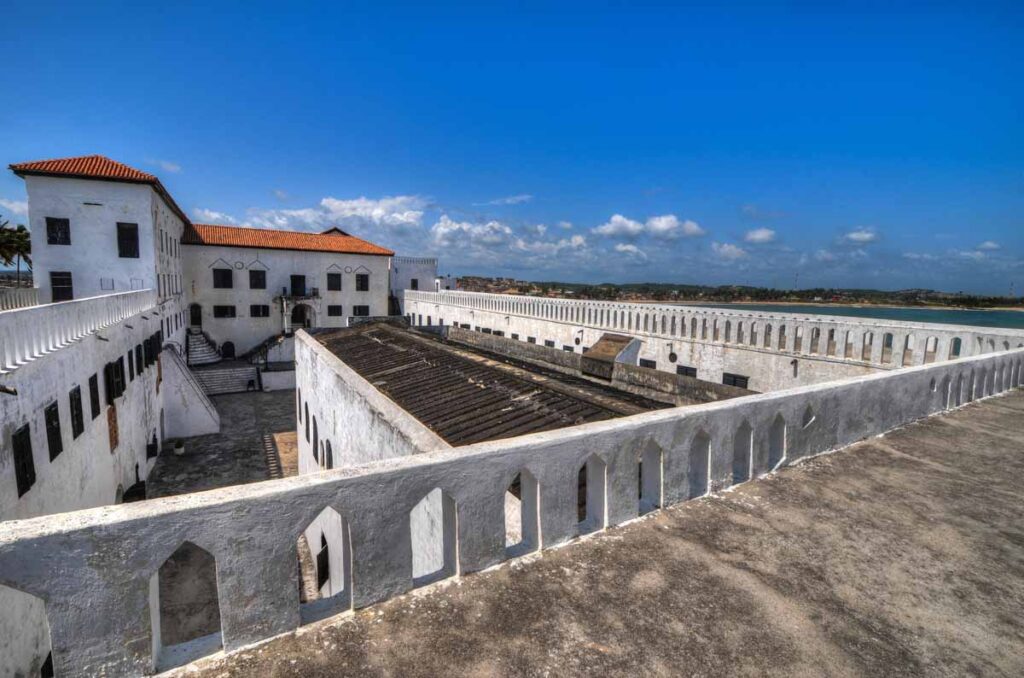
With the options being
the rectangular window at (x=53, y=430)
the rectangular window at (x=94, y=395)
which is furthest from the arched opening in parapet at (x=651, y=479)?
the rectangular window at (x=94, y=395)

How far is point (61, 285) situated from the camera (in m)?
23.8

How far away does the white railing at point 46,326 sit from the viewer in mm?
8148

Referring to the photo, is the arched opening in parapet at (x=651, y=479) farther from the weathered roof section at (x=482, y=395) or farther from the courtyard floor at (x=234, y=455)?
the courtyard floor at (x=234, y=455)

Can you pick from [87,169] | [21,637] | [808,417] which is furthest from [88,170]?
[808,417]

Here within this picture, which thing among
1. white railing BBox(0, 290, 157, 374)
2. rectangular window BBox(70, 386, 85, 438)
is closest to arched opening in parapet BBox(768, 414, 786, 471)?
white railing BBox(0, 290, 157, 374)

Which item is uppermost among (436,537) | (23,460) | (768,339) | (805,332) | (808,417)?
(805,332)

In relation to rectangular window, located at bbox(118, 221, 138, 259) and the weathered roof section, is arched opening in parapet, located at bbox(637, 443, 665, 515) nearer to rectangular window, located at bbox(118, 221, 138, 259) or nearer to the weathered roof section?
the weathered roof section

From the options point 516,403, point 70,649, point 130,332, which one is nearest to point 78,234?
point 130,332

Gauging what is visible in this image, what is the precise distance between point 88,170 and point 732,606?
3265 cm

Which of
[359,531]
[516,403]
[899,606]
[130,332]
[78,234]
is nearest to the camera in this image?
[359,531]

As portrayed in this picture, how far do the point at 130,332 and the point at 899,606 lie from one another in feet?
70.7

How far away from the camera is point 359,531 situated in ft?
9.27

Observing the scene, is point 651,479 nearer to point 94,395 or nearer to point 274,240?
point 94,395

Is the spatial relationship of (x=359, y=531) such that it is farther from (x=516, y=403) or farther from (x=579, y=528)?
(x=516, y=403)
